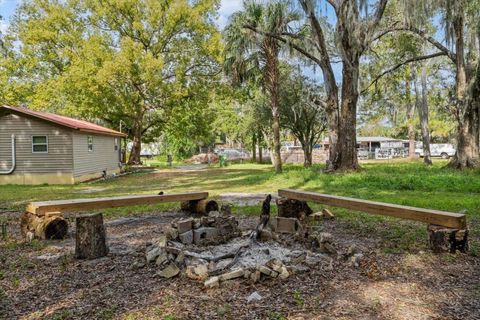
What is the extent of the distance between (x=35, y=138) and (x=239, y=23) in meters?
8.86

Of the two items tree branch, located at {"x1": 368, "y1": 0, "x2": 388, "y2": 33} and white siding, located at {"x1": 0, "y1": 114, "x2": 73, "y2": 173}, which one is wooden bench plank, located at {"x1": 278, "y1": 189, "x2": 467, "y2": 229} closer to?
tree branch, located at {"x1": 368, "y1": 0, "x2": 388, "y2": 33}

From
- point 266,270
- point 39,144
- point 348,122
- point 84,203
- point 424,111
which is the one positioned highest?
point 424,111

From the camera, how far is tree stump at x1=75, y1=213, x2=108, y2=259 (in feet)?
12.5

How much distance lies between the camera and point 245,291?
2.95 m

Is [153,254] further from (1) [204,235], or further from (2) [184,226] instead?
(1) [204,235]

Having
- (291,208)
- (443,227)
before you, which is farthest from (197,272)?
(291,208)

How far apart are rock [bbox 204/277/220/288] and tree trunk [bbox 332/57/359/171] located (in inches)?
424

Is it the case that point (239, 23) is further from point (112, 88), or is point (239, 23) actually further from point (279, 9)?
point (112, 88)

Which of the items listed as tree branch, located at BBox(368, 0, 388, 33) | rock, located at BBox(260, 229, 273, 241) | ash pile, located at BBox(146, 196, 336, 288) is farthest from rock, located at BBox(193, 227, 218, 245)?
tree branch, located at BBox(368, 0, 388, 33)

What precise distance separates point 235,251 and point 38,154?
491 inches

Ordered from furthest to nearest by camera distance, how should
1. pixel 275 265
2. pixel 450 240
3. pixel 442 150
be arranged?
pixel 442 150 < pixel 450 240 < pixel 275 265

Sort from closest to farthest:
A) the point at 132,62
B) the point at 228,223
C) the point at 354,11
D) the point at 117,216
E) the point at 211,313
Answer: the point at 211,313 < the point at 228,223 < the point at 117,216 < the point at 354,11 < the point at 132,62

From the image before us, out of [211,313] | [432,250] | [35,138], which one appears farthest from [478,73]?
[35,138]

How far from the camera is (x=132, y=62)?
1862cm
